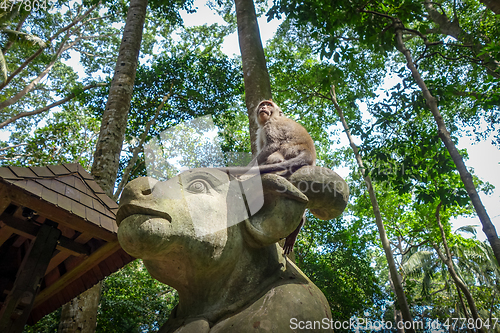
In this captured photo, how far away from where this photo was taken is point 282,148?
2.34 meters

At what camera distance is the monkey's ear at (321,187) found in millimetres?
1991

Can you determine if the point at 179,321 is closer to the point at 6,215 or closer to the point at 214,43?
the point at 6,215

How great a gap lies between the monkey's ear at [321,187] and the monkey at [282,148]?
110 mm

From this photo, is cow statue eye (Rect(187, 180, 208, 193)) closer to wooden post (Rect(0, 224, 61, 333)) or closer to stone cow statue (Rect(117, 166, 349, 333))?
stone cow statue (Rect(117, 166, 349, 333))

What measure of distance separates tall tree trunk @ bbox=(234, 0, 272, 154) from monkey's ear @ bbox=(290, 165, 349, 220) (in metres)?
1.20

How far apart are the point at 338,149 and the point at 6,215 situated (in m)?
12.9

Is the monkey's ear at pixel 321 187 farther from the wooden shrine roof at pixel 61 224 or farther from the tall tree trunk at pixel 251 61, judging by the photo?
the wooden shrine roof at pixel 61 224

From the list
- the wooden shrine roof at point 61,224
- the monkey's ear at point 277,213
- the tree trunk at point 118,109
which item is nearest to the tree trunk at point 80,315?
the wooden shrine roof at point 61,224

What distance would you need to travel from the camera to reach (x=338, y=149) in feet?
46.2

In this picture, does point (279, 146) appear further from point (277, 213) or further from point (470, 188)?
point (470, 188)

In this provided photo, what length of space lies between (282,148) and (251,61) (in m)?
2.05

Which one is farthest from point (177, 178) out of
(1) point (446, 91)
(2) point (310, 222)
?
(2) point (310, 222)

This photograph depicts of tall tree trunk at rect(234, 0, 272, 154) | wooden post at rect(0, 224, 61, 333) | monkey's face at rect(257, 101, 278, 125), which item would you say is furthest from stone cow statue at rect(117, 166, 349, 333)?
tall tree trunk at rect(234, 0, 272, 154)

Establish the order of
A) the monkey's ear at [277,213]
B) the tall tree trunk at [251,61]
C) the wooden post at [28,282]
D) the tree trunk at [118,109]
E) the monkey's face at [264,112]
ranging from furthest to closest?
the tree trunk at [118,109]
the tall tree trunk at [251,61]
the monkey's face at [264,112]
the wooden post at [28,282]
the monkey's ear at [277,213]
